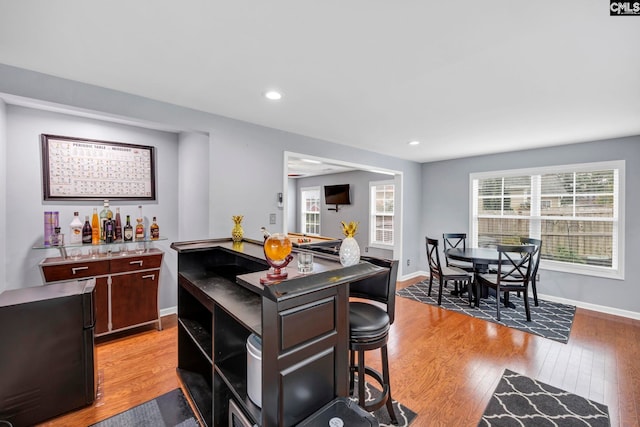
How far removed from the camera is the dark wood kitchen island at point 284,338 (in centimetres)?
109

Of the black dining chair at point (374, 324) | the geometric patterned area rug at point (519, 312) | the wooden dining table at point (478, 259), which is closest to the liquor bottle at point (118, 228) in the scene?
the black dining chair at point (374, 324)

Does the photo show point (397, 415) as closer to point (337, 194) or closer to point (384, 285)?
point (384, 285)

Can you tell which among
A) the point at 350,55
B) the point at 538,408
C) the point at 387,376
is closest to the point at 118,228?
the point at 350,55

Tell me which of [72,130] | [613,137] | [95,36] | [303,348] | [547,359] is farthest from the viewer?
[613,137]

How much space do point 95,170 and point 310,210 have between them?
19.1ft

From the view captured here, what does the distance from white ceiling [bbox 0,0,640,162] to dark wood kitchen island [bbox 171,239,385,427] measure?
1312mm

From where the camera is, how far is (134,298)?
3.03 m

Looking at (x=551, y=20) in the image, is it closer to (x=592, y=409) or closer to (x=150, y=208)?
(x=592, y=409)

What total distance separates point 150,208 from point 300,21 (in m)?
3.00

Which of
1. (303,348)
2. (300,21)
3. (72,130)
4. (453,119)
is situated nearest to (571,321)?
(453,119)

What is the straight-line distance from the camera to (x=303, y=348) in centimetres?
117

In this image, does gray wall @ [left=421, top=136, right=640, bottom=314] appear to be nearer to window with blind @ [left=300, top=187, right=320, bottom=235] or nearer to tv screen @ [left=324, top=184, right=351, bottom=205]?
tv screen @ [left=324, top=184, right=351, bottom=205]

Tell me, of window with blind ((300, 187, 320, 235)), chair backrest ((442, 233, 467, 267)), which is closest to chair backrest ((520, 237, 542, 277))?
chair backrest ((442, 233, 467, 267))

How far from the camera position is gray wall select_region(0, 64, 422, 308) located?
2232 mm
